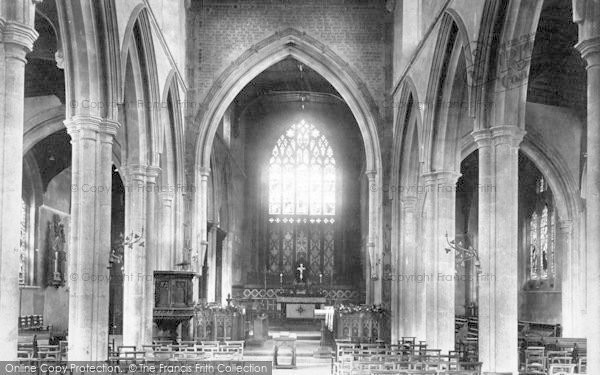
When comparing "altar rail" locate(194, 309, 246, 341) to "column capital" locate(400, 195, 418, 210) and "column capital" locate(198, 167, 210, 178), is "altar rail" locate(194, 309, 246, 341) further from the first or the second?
"column capital" locate(400, 195, 418, 210)

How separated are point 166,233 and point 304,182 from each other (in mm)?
16125

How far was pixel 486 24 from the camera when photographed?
14938 millimetres

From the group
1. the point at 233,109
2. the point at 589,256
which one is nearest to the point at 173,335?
the point at 589,256

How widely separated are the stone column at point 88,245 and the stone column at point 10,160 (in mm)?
4303

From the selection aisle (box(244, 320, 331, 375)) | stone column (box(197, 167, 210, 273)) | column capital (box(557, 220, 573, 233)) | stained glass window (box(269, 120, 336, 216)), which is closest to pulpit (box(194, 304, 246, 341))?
aisle (box(244, 320, 331, 375))

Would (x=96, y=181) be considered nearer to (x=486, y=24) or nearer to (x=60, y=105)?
(x=486, y=24)

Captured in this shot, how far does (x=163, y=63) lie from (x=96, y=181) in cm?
817

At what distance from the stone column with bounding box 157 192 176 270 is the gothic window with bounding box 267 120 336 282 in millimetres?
14469

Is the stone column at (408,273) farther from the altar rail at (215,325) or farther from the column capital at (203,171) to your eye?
the column capital at (203,171)

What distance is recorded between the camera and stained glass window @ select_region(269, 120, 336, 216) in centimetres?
3922

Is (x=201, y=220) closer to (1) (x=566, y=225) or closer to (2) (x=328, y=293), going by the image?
(2) (x=328, y=293)

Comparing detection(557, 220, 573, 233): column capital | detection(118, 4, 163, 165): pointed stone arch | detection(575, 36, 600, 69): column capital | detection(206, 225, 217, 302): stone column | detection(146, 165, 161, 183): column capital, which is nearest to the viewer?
detection(575, 36, 600, 69): column capital

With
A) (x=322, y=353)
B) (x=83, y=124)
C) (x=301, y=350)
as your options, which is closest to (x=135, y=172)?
(x=83, y=124)

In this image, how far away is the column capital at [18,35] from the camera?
10.0 m
